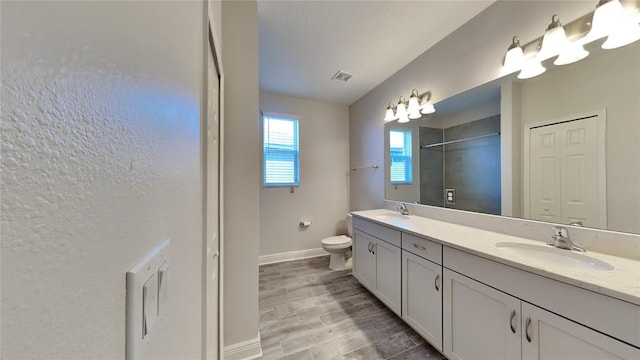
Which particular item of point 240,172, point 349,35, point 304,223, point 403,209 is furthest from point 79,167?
point 304,223

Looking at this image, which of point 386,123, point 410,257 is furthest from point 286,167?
point 410,257

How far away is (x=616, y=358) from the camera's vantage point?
790 millimetres

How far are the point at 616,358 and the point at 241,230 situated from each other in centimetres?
175

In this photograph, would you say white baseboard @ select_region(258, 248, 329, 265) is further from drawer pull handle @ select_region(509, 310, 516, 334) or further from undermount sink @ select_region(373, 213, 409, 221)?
drawer pull handle @ select_region(509, 310, 516, 334)

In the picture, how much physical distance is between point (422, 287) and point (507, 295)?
0.55m

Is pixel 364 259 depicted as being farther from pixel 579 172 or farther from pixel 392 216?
pixel 579 172

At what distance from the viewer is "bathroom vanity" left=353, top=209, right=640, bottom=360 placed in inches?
32.3

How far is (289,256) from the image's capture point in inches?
125

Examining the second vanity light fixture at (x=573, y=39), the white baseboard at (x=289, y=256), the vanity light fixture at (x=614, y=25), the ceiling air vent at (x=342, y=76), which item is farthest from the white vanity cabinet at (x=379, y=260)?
the ceiling air vent at (x=342, y=76)

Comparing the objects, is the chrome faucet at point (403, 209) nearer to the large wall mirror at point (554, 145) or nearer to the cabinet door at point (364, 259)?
the large wall mirror at point (554, 145)

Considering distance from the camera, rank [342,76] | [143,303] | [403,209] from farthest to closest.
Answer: [342,76]
[403,209]
[143,303]

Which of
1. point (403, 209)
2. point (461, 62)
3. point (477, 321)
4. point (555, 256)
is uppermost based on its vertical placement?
point (461, 62)

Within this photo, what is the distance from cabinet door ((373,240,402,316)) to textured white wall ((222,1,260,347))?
110cm

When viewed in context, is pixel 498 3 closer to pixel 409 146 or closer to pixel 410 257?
pixel 409 146
